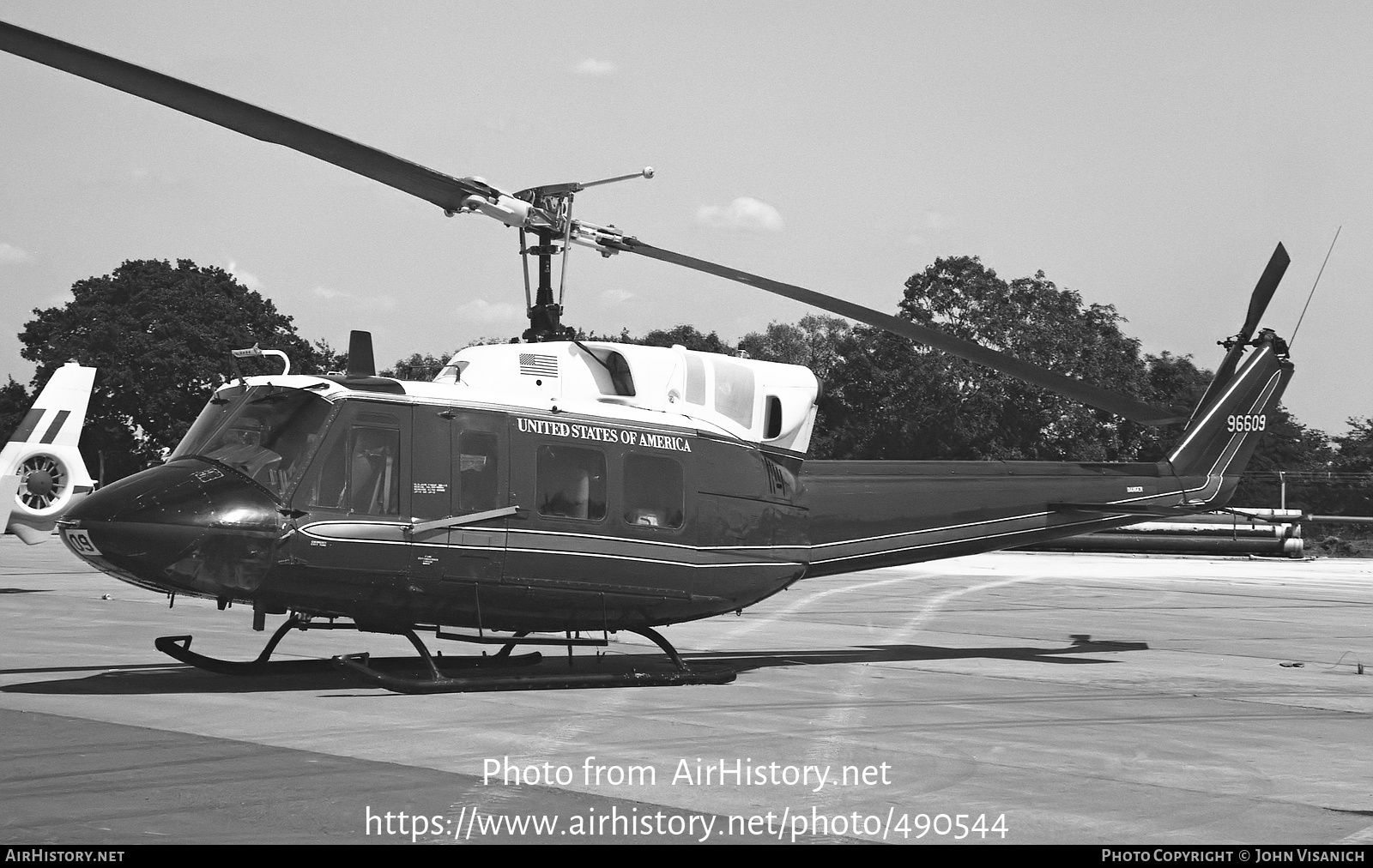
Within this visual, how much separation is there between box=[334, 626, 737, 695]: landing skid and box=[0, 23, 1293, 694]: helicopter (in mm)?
30

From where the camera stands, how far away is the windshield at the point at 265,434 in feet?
34.2

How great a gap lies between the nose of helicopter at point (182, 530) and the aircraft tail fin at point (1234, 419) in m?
11.0

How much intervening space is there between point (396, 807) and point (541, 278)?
21.0 feet

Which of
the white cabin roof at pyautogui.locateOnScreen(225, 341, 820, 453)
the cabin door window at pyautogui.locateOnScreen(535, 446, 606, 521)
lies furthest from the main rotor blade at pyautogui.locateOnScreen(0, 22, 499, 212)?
the cabin door window at pyautogui.locateOnScreen(535, 446, 606, 521)

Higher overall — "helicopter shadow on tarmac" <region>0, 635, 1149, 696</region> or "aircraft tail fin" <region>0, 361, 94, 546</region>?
"aircraft tail fin" <region>0, 361, 94, 546</region>

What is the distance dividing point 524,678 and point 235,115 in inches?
204

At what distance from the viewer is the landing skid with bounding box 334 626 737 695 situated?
35.0ft

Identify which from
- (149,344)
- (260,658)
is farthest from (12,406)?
(260,658)

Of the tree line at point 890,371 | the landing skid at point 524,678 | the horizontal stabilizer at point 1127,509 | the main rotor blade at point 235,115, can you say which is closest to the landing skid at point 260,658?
the landing skid at point 524,678

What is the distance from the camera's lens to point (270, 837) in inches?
236

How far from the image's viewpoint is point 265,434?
1061cm

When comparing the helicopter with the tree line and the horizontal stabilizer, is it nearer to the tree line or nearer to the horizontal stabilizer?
the horizontal stabilizer

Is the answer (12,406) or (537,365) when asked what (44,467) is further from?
(12,406)

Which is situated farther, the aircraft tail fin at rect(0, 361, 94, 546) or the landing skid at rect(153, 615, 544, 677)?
the aircraft tail fin at rect(0, 361, 94, 546)
